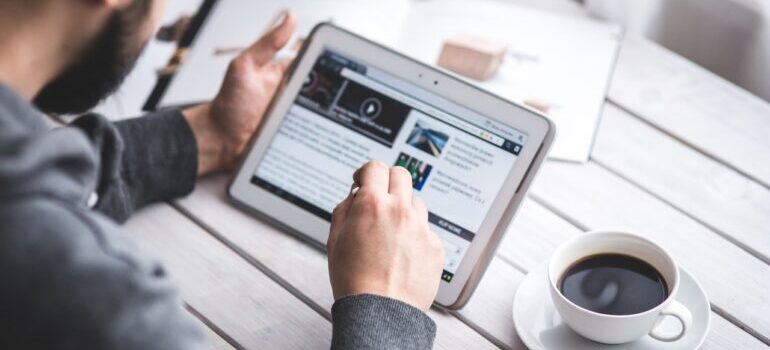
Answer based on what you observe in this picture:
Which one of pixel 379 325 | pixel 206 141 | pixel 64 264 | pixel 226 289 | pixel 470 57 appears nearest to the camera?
pixel 64 264

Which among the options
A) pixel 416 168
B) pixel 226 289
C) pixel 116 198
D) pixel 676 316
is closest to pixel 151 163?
pixel 116 198

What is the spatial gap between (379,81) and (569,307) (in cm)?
32

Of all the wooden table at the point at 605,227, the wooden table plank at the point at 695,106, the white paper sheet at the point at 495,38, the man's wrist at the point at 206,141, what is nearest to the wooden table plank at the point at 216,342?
the wooden table at the point at 605,227

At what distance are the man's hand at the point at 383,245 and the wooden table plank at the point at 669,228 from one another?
22cm

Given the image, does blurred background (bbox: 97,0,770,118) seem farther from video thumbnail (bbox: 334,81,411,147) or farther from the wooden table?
video thumbnail (bbox: 334,81,411,147)

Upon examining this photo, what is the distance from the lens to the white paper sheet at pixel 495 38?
1.06 meters

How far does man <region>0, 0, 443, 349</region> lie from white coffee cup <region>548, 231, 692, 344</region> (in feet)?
0.36

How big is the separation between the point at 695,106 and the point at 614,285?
387 mm

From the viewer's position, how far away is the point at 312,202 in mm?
907

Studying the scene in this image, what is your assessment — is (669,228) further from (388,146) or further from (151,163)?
(151,163)

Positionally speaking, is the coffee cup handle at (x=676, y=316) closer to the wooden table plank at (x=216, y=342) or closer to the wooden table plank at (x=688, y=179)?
the wooden table plank at (x=688, y=179)

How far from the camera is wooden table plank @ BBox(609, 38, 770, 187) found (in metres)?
1.01

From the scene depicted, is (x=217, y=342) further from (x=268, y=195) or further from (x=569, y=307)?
(x=569, y=307)

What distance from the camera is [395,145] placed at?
0.89 meters
